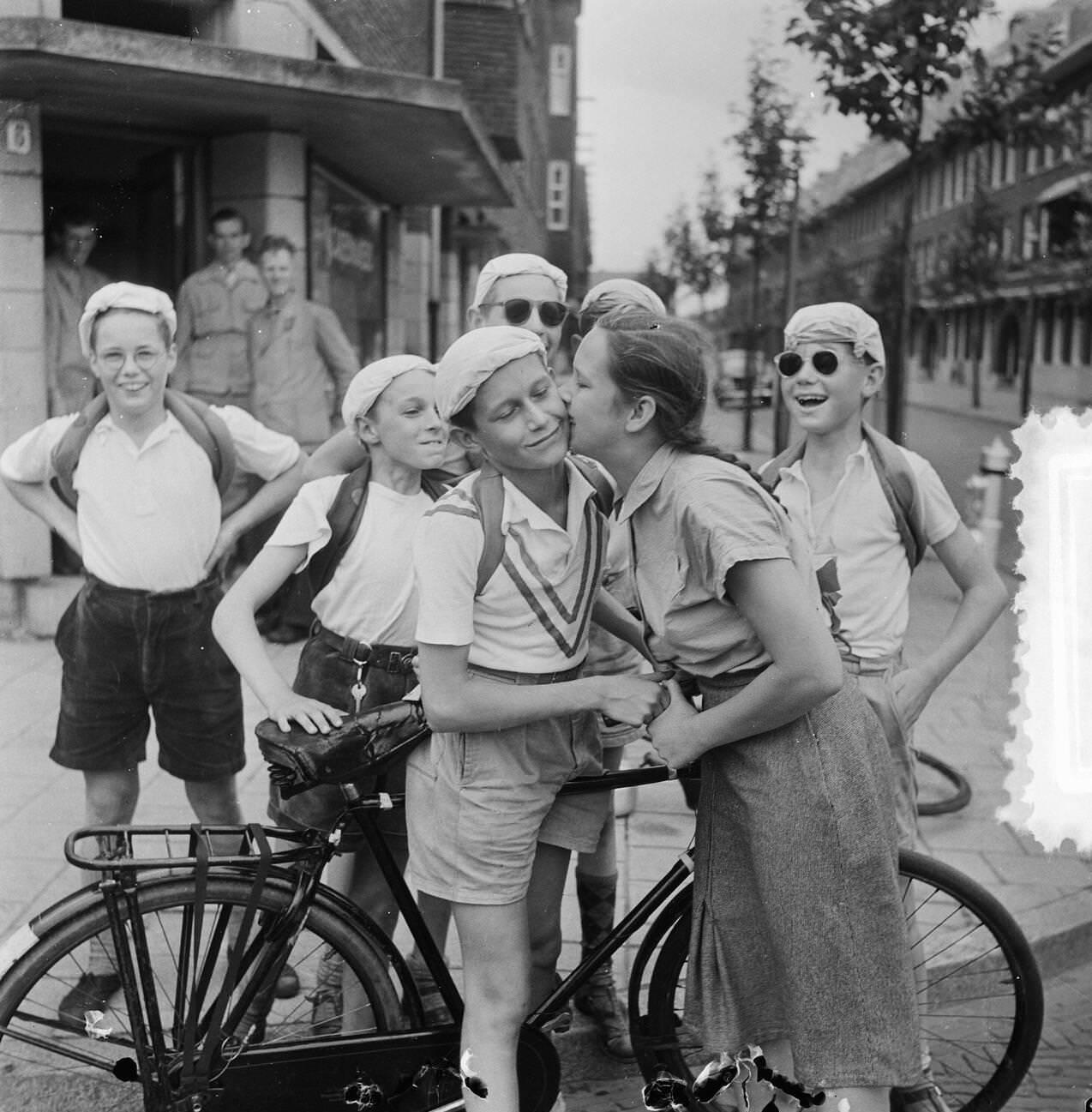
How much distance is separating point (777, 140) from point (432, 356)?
10.3m

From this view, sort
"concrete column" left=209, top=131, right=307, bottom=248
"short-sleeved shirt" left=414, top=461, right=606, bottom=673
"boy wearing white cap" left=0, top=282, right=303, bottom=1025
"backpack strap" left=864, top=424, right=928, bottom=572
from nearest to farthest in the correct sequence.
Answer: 1. "short-sleeved shirt" left=414, top=461, right=606, bottom=673
2. "backpack strap" left=864, top=424, right=928, bottom=572
3. "boy wearing white cap" left=0, top=282, right=303, bottom=1025
4. "concrete column" left=209, top=131, right=307, bottom=248

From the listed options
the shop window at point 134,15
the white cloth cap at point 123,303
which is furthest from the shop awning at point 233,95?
the white cloth cap at point 123,303

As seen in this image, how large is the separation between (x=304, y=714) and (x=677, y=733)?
720 mm

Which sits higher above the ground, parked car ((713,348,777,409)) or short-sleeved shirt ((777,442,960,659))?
parked car ((713,348,777,409))

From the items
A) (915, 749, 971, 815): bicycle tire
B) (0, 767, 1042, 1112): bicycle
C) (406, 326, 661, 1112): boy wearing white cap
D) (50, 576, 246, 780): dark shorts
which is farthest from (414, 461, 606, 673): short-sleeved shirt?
(915, 749, 971, 815): bicycle tire

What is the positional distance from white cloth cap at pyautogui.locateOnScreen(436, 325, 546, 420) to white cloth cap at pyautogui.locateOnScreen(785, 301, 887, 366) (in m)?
0.99

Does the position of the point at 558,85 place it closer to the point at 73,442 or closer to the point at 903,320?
the point at 903,320

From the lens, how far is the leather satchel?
98.1 inches

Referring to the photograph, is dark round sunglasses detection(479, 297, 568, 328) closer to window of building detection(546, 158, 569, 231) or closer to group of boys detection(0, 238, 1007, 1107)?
group of boys detection(0, 238, 1007, 1107)

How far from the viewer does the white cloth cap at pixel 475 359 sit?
229 centimetres

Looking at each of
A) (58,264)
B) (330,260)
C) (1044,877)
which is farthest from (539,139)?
(1044,877)

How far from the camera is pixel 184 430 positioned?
3.32m

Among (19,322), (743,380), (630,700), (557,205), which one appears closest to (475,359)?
(630,700)

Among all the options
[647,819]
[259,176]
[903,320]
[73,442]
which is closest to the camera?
[73,442]
